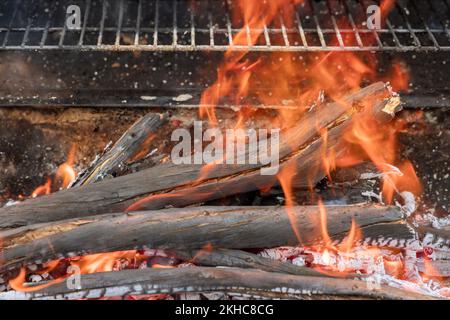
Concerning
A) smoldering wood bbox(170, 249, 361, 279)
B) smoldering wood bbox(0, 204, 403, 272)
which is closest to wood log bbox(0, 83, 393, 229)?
smoldering wood bbox(0, 204, 403, 272)

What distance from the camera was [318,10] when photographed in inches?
130

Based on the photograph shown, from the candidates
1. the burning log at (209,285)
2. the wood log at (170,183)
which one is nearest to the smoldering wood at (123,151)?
the wood log at (170,183)

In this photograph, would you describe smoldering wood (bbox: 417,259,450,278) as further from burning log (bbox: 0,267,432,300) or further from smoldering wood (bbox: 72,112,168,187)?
smoldering wood (bbox: 72,112,168,187)

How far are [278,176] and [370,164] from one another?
57cm

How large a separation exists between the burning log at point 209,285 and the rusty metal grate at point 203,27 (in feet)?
4.29

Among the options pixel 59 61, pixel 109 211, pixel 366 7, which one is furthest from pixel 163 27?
pixel 109 211

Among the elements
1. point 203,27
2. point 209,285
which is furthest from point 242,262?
point 203,27

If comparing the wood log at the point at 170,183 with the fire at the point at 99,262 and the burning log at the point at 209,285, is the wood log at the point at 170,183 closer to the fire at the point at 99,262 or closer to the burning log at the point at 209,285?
the fire at the point at 99,262

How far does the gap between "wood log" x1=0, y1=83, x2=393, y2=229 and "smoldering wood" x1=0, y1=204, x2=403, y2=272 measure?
0.40 feet

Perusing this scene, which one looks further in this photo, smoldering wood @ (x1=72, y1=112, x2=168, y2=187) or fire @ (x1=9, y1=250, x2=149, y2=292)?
smoldering wood @ (x1=72, y1=112, x2=168, y2=187)

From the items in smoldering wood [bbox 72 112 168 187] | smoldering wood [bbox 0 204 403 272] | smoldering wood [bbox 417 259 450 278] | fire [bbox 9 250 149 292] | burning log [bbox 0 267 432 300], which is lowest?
burning log [bbox 0 267 432 300]

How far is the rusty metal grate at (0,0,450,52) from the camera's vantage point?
9.64ft

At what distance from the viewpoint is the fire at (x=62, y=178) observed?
274 centimetres
